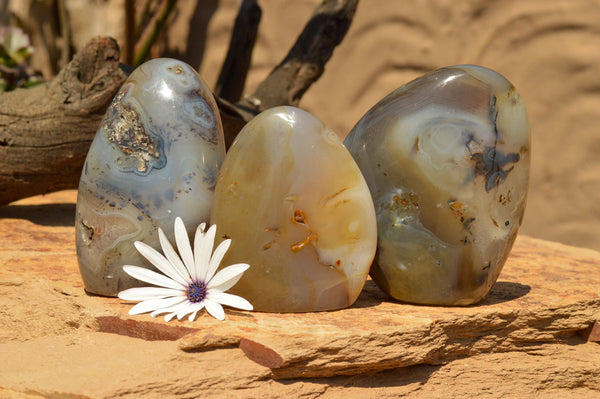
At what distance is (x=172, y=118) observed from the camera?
171cm

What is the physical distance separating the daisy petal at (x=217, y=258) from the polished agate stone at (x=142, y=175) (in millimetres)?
166

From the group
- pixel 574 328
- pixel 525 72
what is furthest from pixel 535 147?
pixel 574 328

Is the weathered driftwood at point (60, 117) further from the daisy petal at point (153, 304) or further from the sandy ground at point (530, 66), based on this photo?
the sandy ground at point (530, 66)

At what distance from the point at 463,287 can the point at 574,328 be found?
1.18 feet

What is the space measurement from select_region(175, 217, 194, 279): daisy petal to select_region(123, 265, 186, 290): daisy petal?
0.16 feet

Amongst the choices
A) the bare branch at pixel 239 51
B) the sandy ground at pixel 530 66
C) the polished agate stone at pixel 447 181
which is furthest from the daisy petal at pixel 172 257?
the sandy ground at pixel 530 66

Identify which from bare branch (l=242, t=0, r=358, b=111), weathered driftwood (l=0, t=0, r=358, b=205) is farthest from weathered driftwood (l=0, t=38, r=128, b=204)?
bare branch (l=242, t=0, r=358, b=111)

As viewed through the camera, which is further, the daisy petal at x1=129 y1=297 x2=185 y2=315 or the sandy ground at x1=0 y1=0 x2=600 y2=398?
the sandy ground at x1=0 y1=0 x2=600 y2=398

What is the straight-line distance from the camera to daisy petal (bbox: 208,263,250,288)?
153 centimetres

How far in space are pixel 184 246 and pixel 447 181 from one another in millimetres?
639

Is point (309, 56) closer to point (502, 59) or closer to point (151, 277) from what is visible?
point (502, 59)

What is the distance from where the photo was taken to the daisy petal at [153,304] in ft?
5.08

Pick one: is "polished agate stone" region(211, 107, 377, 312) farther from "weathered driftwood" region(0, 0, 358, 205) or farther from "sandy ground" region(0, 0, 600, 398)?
"weathered driftwood" region(0, 0, 358, 205)

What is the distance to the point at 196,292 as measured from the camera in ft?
5.22
